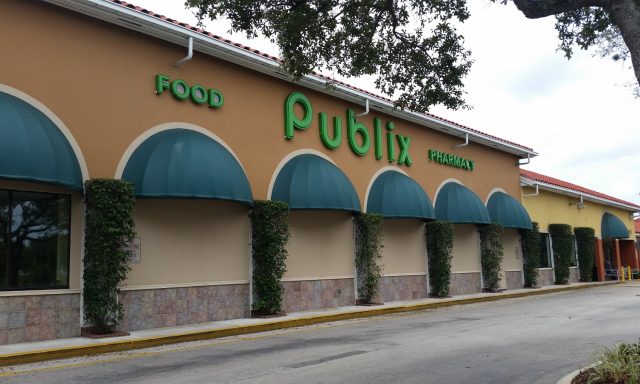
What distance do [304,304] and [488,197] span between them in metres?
13.0

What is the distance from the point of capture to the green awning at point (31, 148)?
10383 millimetres

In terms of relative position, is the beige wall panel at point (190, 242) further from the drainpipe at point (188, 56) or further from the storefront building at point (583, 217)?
the storefront building at point (583, 217)

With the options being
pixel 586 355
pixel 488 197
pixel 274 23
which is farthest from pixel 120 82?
pixel 488 197

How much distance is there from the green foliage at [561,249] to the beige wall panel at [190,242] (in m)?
19.9

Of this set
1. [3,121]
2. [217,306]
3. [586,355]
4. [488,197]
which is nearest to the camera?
[586,355]

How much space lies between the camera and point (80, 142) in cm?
1243

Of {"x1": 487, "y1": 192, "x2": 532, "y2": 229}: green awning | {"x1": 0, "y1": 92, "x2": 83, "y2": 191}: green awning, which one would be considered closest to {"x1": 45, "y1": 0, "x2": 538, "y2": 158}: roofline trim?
{"x1": 0, "y1": 92, "x2": 83, "y2": 191}: green awning

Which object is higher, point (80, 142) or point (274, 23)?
point (274, 23)

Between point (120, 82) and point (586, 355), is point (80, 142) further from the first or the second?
point (586, 355)

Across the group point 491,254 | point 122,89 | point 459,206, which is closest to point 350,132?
point 459,206

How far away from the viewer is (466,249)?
2442 cm

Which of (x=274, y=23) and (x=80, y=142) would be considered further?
(x=80, y=142)

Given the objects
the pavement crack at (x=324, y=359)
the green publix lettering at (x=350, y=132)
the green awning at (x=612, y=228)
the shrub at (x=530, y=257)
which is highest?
the green publix lettering at (x=350, y=132)

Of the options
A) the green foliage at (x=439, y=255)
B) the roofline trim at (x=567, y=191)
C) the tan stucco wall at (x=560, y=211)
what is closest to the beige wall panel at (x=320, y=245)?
the green foliage at (x=439, y=255)
